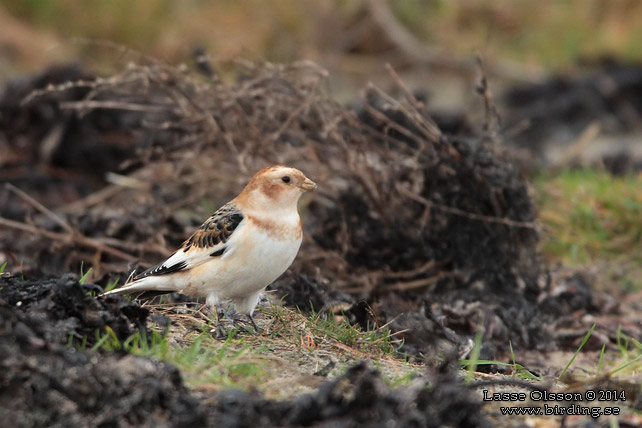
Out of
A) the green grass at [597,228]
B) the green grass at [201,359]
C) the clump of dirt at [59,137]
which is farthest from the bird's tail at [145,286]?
the clump of dirt at [59,137]

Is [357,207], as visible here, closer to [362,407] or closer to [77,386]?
[362,407]

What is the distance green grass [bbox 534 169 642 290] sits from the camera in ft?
24.9

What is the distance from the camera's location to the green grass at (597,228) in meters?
7.60

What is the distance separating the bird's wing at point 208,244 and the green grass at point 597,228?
347 centimetres

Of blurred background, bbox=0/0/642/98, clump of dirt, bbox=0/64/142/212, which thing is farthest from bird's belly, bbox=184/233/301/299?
blurred background, bbox=0/0/642/98

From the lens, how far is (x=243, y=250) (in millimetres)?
4559

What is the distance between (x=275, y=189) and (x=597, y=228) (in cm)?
393

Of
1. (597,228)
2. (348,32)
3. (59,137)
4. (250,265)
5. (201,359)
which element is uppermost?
(348,32)

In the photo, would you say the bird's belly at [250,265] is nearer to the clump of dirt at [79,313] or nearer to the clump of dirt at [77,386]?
the clump of dirt at [79,313]

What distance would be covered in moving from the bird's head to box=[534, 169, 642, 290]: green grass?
325 centimetres

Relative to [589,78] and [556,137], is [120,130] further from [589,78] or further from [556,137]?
[589,78]

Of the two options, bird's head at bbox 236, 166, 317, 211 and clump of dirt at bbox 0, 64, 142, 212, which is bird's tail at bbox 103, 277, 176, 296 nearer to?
bird's head at bbox 236, 166, 317, 211

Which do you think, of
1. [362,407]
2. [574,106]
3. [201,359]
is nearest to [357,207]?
[201,359]

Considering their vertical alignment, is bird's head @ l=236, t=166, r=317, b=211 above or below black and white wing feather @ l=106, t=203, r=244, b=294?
above
